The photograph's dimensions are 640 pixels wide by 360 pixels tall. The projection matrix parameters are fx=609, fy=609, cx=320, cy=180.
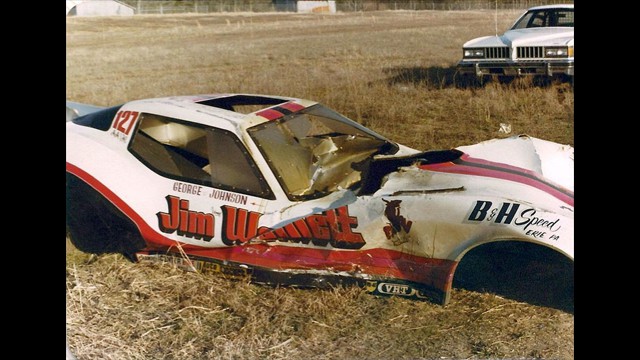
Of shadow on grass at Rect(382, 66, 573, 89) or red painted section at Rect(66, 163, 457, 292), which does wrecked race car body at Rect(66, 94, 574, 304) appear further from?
shadow on grass at Rect(382, 66, 573, 89)

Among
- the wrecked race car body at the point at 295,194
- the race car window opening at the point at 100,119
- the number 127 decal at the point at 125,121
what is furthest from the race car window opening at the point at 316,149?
the race car window opening at the point at 100,119

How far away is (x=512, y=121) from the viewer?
3.32 meters

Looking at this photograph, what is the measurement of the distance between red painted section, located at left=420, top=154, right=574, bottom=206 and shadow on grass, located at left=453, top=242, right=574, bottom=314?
28cm

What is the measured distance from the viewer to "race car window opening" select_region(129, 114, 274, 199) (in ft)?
10.9

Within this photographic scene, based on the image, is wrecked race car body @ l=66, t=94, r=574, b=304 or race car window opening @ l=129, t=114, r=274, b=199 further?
race car window opening @ l=129, t=114, r=274, b=199

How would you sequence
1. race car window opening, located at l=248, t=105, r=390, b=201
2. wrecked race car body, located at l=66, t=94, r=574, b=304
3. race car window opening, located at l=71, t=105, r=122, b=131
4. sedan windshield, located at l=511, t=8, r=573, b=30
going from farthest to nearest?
race car window opening, located at l=71, t=105, r=122, b=131 < race car window opening, located at l=248, t=105, r=390, b=201 < sedan windshield, located at l=511, t=8, r=573, b=30 < wrecked race car body, located at l=66, t=94, r=574, b=304

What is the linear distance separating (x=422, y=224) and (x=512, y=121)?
0.91 metres

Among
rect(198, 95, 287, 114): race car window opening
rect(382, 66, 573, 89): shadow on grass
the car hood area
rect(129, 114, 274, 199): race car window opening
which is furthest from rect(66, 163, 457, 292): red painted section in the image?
the car hood area

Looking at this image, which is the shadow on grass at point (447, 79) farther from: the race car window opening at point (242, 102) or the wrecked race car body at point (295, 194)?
the race car window opening at point (242, 102)

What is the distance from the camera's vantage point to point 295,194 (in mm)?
3309

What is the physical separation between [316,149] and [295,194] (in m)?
0.51

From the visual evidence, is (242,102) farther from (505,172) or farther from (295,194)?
(505,172)

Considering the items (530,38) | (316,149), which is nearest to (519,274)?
(530,38)

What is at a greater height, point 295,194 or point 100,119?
point 100,119
